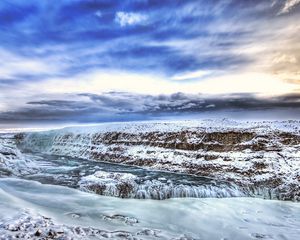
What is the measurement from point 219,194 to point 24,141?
4808 cm

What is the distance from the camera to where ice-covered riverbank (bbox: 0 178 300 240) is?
10.1 meters

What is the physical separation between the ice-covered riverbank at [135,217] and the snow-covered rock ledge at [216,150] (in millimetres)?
3088

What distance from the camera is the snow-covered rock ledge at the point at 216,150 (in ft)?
67.8

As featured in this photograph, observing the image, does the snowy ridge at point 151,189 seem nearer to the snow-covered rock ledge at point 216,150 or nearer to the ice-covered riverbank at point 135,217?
the ice-covered riverbank at point 135,217

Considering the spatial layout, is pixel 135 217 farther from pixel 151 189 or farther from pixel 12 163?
pixel 12 163

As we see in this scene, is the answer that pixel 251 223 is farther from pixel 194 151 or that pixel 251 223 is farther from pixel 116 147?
pixel 116 147

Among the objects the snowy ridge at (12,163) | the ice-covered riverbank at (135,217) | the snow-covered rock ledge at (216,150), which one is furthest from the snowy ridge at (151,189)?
Result: the snowy ridge at (12,163)

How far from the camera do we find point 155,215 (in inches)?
565

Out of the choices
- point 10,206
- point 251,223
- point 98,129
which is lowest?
point 251,223

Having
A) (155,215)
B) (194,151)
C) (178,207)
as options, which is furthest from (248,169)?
(155,215)

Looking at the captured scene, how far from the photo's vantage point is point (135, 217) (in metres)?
13.5

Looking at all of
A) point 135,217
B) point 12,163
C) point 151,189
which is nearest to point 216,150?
point 151,189

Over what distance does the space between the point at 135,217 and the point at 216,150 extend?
13802 mm

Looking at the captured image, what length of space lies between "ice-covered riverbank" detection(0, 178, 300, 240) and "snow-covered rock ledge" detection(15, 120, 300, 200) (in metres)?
3.09
